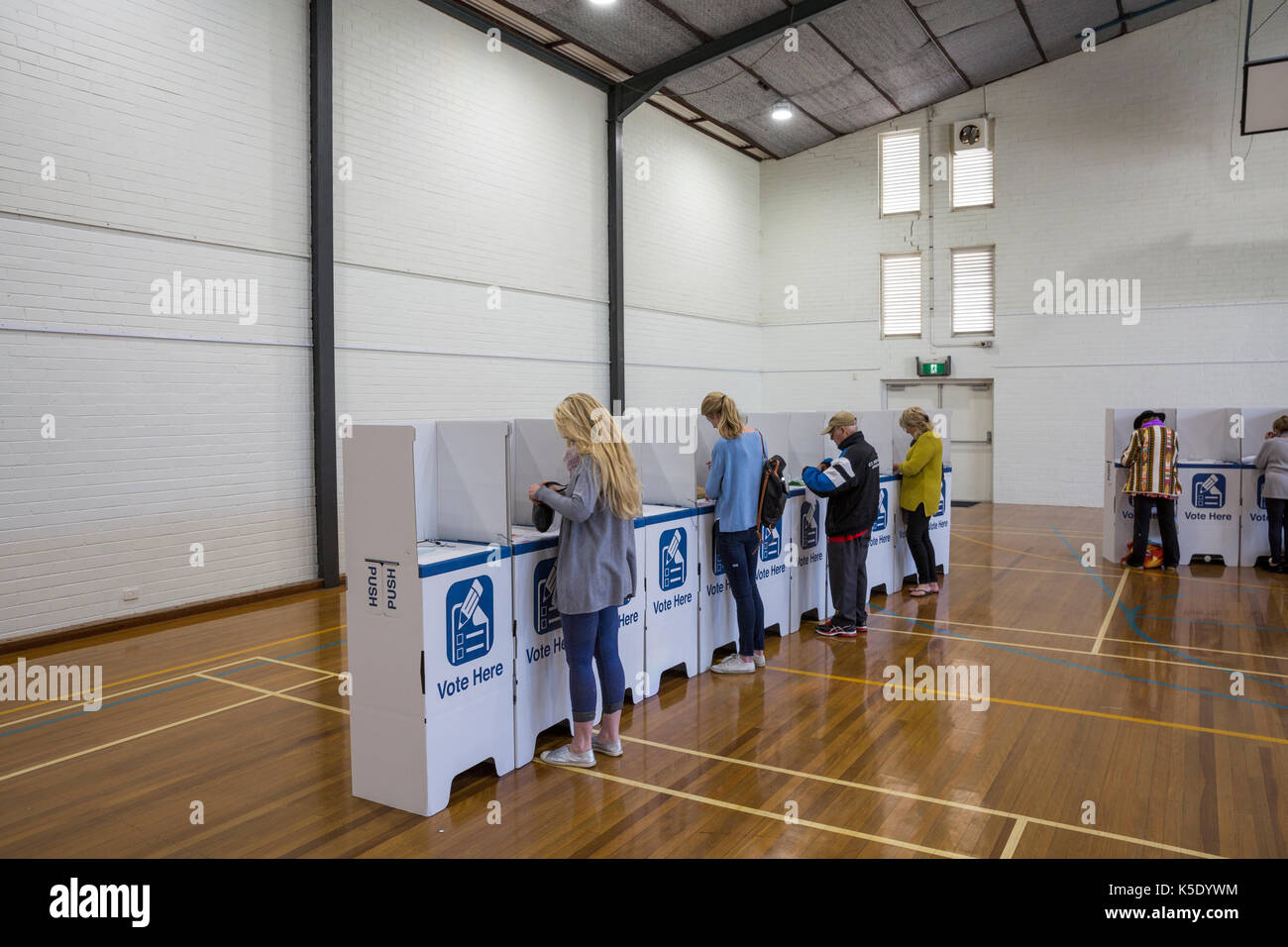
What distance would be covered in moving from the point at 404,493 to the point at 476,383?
7.05 metres

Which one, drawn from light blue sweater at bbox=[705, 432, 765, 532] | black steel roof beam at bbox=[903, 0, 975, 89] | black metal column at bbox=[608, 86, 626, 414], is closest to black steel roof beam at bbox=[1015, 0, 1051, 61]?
black steel roof beam at bbox=[903, 0, 975, 89]

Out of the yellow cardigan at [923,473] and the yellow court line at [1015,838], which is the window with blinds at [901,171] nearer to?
the yellow cardigan at [923,473]

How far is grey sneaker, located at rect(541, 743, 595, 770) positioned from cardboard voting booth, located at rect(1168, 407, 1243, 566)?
8016 mm

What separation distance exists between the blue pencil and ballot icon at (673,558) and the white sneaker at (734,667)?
680 millimetres

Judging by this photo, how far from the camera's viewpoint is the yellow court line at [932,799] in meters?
3.50

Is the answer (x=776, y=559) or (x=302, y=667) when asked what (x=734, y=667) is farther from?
(x=302, y=667)

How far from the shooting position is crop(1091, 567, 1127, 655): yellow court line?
6398 millimetres

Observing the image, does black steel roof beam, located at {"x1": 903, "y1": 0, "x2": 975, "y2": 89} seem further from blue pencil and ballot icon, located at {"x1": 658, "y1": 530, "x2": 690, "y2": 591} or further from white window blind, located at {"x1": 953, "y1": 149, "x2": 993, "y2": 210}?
blue pencil and ballot icon, located at {"x1": 658, "y1": 530, "x2": 690, "y2": 591}

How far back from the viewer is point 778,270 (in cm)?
1692

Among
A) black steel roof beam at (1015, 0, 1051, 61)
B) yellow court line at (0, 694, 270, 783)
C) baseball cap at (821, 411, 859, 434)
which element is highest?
black steel roof beam at (1015, 0, 1051, 61)

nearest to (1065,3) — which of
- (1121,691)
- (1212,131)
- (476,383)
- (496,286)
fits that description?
(1212,131)

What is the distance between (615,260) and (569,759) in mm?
9745

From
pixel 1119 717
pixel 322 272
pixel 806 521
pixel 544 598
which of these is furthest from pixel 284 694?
pixel 1119 717

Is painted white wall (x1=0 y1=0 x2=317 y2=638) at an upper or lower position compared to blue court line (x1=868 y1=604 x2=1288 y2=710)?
upper
